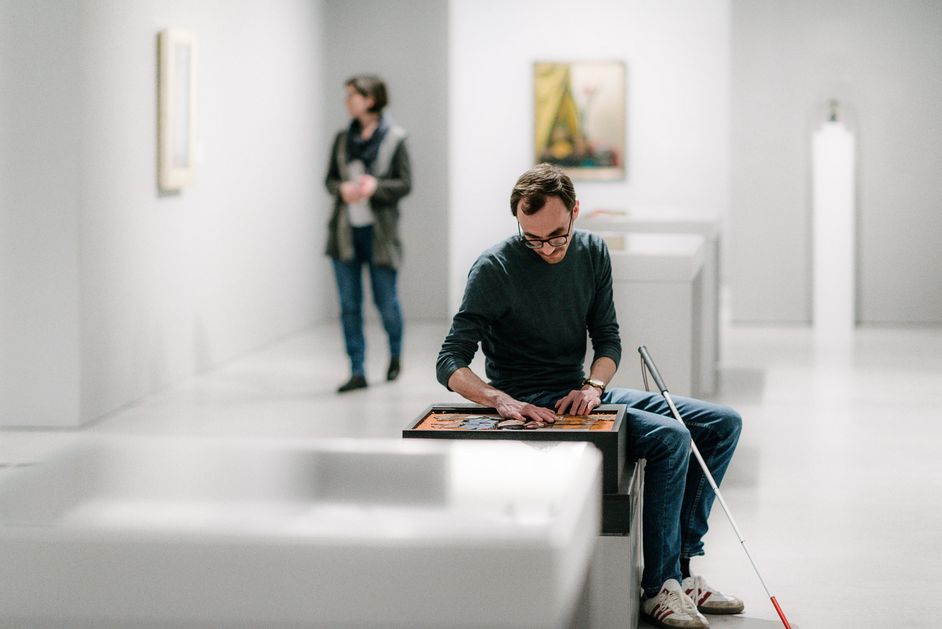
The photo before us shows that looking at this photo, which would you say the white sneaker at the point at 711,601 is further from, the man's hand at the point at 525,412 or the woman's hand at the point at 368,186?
the woman's hand at the point at 368,186

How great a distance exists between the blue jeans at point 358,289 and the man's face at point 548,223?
5.42m

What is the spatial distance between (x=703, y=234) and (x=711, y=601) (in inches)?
194

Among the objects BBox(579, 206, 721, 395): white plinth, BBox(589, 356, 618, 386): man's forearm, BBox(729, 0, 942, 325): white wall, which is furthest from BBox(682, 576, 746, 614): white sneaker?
BBox(729, 0, 942, 325): white wall

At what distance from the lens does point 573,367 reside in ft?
15.2

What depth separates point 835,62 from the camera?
13945 millimetres

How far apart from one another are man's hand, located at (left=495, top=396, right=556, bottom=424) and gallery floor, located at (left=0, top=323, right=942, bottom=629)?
39.6 inches

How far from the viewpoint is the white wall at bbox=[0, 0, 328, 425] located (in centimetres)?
846

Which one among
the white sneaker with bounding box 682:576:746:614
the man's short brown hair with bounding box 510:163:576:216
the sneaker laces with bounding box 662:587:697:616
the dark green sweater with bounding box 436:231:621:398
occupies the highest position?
the man's short brown hair with bounding box 510:163:576:216

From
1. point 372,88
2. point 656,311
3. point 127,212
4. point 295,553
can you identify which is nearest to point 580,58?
point 372,88

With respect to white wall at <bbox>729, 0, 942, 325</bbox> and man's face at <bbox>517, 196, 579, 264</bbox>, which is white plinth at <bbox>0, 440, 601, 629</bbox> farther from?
white wall at <bbox>729, 0, 942, 325</bbox>

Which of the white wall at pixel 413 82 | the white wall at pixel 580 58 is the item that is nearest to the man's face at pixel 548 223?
the white wall at pixel 580 58

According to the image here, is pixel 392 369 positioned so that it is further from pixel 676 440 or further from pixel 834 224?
pixel 676 440

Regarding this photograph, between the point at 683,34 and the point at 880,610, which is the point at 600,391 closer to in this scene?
the point at 880,610

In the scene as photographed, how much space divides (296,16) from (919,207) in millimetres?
6147
